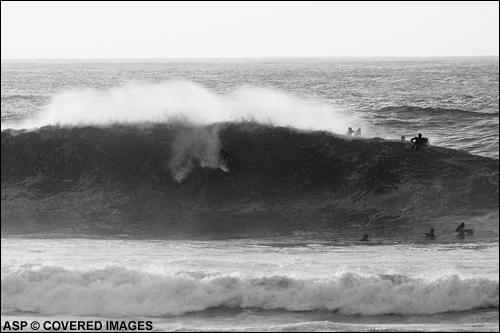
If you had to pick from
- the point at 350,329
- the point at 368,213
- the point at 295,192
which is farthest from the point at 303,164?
the point at 350,329

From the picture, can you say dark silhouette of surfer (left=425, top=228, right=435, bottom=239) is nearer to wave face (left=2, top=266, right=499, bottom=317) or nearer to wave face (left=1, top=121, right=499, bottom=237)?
wave face (left=1, top=121, right=499, bottom=237)

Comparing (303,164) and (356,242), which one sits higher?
(303,164)

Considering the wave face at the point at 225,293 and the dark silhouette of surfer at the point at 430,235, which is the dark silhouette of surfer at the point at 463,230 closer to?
the dark silhouette of surfer at the point at 430,235

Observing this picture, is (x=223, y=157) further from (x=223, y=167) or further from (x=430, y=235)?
(x=430, y=235)

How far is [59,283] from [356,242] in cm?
664

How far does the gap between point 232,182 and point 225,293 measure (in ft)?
23.6

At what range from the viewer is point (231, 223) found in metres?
17.6

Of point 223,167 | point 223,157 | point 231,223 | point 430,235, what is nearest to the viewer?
point 430,235

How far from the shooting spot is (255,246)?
614 inches

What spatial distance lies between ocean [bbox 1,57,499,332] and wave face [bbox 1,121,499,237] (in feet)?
0.17

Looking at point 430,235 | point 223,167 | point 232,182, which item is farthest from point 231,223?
point 430,235

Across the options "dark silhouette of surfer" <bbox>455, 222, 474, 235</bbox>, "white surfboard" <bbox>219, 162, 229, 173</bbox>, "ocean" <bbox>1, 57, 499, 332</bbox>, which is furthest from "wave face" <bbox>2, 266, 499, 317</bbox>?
"white surfboard" <bbox>219, 162, 229, 173</bbox>

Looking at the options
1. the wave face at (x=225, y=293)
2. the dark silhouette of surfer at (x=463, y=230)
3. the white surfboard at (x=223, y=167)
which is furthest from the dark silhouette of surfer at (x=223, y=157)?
the wave face at (x=225, y=293)

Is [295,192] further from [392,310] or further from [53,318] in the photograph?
[53,318]
